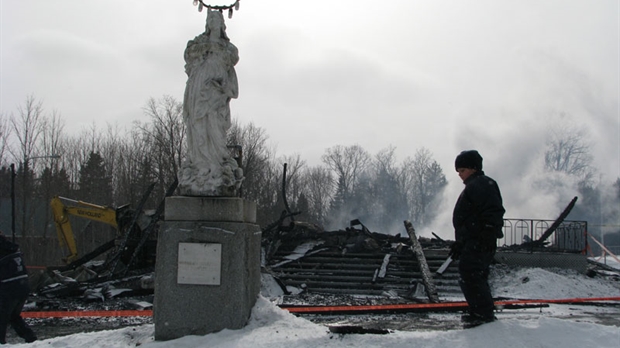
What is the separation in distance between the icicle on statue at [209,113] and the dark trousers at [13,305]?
282 centimetres

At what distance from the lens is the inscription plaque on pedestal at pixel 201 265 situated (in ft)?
18.2

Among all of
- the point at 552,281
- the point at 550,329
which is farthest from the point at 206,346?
the point at 552,281

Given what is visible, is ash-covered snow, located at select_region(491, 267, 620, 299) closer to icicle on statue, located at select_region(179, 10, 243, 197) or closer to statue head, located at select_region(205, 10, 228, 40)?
icicle on statue, located at select_region(179, 10, 243, 197)

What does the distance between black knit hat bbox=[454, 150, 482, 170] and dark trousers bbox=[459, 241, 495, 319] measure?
0.88m

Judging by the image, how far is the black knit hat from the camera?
5.62 metres

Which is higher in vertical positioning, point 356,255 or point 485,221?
point 485,221

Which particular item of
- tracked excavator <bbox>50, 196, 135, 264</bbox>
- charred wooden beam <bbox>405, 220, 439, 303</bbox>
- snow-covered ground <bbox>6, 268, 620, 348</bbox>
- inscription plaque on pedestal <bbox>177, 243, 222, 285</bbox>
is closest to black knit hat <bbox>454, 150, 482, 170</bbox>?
snow-covered ground <bbox>6, 268, 620, 348</bbox>

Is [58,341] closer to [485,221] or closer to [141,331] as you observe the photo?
[141,331]

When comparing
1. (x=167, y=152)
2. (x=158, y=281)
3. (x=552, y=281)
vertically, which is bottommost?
(x=552, y=281)

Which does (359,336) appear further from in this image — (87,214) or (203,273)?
(87,214)

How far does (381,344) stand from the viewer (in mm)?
4809

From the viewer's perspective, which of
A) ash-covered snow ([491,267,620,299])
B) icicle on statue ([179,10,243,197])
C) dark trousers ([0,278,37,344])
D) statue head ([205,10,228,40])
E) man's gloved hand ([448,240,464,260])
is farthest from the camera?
ash-covered snow ([491,267,620,299])

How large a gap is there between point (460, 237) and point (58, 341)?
4659mm

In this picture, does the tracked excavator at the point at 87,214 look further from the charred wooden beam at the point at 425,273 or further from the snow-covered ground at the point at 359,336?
the snow-covered ground at the point at 359,336
